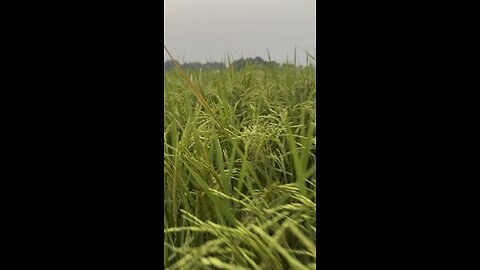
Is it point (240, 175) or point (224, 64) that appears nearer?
point (240, 175)

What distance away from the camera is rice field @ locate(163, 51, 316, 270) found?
58 cm

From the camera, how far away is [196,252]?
590 mm

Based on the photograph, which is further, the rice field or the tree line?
the tree line

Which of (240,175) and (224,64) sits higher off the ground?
(224,64)

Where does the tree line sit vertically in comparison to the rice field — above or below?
above

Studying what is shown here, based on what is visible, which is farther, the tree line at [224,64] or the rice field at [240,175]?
the tree line at [224,64]

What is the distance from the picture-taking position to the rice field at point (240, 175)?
0.58 meters

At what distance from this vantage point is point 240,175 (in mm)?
653
